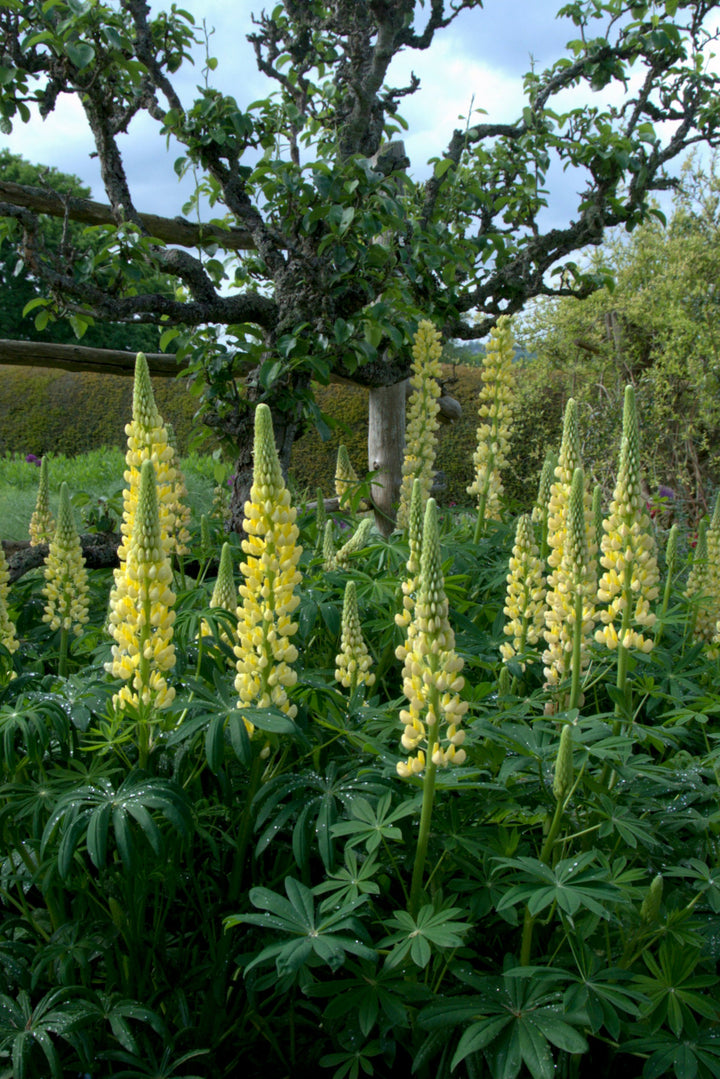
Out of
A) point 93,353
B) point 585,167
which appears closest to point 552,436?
point 585,167

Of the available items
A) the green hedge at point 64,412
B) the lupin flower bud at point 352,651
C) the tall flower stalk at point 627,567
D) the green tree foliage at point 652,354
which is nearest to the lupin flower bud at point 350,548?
the lupin flower bud at point 352,651

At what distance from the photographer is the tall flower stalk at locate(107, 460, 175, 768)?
1.72m

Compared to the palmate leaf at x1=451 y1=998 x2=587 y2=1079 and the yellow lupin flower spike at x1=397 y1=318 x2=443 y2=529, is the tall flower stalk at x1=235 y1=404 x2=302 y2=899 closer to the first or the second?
the palmate leaf at x1=451 y1=998 x2=587 y2=1079

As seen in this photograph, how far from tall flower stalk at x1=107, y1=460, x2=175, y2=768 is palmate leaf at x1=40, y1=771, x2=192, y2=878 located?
15 centimetres

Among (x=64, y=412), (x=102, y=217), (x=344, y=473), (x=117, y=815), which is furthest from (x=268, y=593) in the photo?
(x=64, y=412)

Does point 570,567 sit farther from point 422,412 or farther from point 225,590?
point 422,412

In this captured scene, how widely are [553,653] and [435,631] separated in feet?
2.70

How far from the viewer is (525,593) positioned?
2.43m

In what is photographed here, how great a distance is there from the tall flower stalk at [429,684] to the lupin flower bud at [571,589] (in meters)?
0.62

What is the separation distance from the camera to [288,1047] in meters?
1.89

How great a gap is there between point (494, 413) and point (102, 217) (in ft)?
9.90

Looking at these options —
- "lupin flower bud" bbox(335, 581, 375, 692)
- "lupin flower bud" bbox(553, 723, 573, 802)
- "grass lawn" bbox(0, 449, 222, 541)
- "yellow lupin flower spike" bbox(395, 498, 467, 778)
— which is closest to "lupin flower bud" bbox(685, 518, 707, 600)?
"lupin flower bud" bbox(335, 581, 375, 692)

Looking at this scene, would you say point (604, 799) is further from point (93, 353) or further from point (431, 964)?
point (93, 353)

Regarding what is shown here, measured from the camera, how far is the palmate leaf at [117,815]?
151 centimetres
